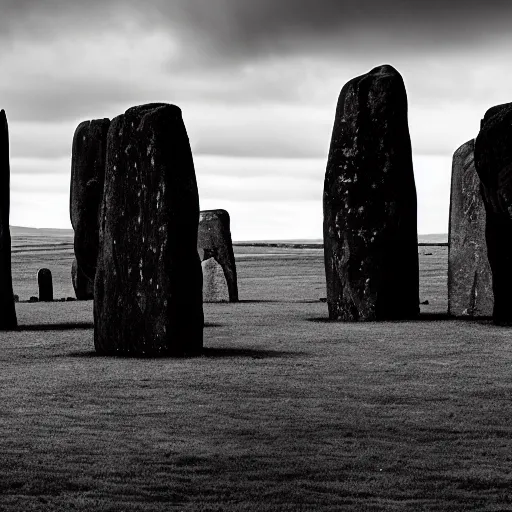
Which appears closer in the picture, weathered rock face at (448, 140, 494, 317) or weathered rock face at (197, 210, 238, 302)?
weathered rock face at (448, 140, 494, 317)

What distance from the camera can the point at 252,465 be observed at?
25.8ft

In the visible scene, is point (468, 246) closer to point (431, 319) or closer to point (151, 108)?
point (431, 319)

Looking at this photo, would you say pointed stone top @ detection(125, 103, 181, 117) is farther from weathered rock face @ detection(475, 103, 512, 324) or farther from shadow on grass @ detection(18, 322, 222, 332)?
shadow on grass @ detection(18, 322, 222, 332)

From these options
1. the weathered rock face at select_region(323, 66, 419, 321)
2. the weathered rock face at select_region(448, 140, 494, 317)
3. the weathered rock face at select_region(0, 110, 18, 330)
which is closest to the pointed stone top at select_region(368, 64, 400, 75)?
the weathered rock face at select_region(323, 66, 419, 321)

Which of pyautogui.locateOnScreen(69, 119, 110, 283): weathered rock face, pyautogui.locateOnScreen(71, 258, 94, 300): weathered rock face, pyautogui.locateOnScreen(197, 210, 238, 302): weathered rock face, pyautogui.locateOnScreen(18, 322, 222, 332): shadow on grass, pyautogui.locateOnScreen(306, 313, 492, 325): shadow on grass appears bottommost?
pyautogui.locateOnScreen(306, 313, 492, 325): shadow on grass

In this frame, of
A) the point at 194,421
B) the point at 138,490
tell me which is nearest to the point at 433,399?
the point at 194,421

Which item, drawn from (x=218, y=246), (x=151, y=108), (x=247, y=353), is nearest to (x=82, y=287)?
(x=218, y=246)

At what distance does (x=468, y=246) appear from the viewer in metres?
20.0

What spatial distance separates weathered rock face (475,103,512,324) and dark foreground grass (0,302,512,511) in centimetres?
219

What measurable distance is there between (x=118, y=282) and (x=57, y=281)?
2572 centimetres

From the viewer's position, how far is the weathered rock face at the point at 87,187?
980 inches

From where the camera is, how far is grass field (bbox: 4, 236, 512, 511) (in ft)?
23.7

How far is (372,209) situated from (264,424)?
10.4m

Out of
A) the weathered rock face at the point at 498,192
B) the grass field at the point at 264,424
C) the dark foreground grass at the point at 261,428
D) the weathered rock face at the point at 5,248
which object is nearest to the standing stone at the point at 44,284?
the weathered rock face at the point at 5,248
